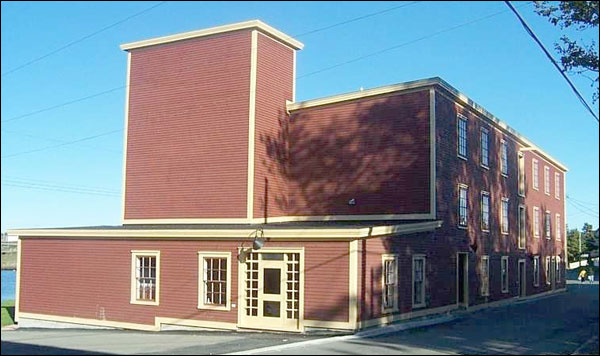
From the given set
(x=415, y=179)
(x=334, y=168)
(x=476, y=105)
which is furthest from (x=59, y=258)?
(x=476, y=105)

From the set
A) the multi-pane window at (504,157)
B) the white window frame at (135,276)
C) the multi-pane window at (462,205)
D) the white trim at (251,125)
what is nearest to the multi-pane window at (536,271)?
the multi-pane window at (504,157)

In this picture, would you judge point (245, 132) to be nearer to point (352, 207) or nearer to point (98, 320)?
point (352, 207)

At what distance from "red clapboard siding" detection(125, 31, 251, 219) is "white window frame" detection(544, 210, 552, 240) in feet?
73.9

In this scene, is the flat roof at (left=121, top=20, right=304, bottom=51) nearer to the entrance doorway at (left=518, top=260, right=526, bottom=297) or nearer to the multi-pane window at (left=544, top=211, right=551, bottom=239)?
the entrance doorway at (left=518, top=260, right=526, bottom=297)

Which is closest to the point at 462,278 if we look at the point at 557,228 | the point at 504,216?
the point at 504,216

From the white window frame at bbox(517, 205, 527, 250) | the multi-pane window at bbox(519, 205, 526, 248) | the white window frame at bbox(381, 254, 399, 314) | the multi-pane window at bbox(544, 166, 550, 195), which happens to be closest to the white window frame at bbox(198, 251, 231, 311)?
the white window frame at bbox(381, 254, 399, 314)

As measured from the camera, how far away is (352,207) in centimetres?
2591

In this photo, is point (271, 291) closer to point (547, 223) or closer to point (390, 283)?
point (390, 283)

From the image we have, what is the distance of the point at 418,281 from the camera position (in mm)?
23281

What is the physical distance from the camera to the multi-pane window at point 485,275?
29.5 m

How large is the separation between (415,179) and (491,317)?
5397 millimetres

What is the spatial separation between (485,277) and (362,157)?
8.43 metres

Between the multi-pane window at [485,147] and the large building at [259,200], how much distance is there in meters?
0.15

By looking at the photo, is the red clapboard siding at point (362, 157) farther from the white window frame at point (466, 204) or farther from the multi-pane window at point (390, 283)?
the multi-pane window at point (390, 283)
